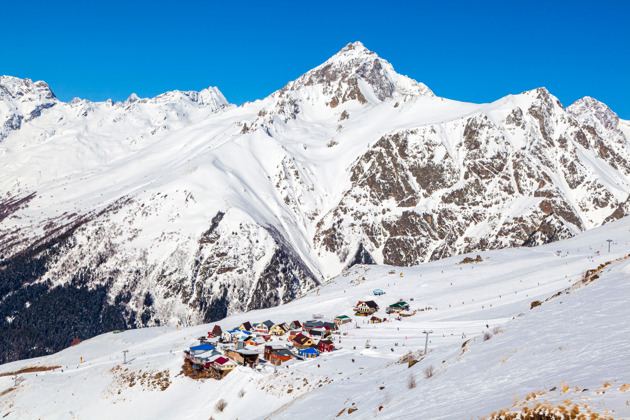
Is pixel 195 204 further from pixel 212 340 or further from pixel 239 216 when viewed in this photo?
pixel 212 340

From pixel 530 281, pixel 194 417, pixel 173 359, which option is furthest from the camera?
pixel 530 281

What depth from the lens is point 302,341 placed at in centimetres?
6284

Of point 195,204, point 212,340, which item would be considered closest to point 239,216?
point 195,204

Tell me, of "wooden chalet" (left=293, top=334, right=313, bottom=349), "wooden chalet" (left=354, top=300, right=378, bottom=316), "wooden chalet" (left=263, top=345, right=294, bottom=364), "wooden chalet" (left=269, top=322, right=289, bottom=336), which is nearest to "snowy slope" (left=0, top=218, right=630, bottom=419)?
"wooden chalet" (left=263, top=345, right=294, bottom=364)

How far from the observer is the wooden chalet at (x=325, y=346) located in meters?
57.8

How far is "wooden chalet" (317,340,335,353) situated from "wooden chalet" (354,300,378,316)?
2358cm

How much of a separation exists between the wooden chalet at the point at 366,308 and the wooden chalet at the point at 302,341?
67.4 feet

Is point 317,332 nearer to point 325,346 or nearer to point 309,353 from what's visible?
point 325,346

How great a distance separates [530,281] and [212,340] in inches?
2015

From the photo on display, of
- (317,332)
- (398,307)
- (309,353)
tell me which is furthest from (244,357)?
(398,307)

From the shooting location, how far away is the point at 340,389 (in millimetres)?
31000

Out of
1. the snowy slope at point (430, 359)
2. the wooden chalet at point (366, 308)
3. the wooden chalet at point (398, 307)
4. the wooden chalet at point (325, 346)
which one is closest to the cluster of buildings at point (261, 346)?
the wooden chalet at point (325, 346)

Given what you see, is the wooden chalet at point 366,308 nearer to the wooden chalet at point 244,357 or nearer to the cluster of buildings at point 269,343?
the cluster of buildings at point 269,343

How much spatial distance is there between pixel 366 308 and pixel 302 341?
22.1 metres
